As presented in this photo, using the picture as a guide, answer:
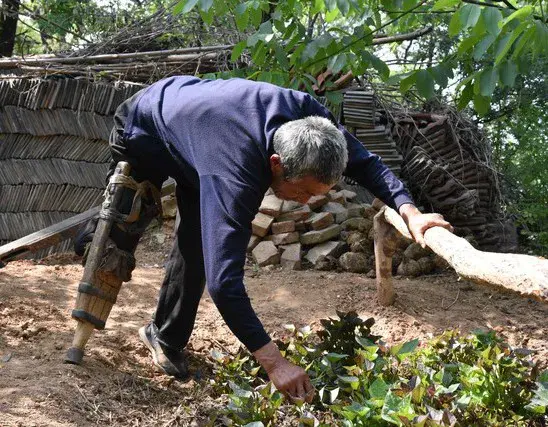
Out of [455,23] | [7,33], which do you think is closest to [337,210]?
[455,23]

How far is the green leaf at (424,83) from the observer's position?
4.03 m

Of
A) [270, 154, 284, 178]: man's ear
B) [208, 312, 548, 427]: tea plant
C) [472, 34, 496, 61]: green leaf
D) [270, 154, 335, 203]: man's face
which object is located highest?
[472, 34, 496, 61]: green leaf

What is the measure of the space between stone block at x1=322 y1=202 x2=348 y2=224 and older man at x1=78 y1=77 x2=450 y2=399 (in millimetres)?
2844

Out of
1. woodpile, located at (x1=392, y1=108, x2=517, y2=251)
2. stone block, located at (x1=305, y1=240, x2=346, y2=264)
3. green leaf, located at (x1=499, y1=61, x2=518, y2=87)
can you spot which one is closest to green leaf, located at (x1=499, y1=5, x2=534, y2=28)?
green leaf, located at (x1=499, y1=61, x2=518, y2=87)

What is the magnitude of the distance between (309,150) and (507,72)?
1.46 metres

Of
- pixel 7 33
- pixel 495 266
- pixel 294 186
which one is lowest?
pixel 7 33

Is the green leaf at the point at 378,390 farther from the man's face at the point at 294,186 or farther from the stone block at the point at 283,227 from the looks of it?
the stone block at the point at 283,227

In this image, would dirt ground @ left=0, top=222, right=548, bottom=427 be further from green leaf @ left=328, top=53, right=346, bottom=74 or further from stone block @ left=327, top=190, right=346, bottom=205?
green leaf @ left=328, top=53, right=346, bottom=74

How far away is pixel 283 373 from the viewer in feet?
9.50

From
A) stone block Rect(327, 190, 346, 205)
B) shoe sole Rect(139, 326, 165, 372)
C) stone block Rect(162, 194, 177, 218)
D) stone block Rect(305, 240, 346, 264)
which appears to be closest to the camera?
shoe sole Rect(139, 326, 165, 372)

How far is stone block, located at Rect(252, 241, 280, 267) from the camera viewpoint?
20.3ft

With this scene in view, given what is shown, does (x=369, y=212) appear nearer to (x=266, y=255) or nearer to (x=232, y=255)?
(x=266, y=255)

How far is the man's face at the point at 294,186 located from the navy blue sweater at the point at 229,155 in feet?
0.14

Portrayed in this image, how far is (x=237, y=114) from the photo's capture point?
3043 mm
